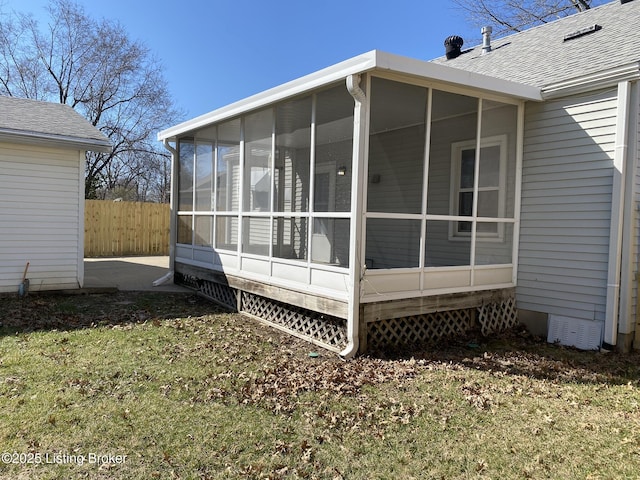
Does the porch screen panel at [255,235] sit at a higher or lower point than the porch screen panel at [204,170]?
lower

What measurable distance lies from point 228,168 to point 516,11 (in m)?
14.7

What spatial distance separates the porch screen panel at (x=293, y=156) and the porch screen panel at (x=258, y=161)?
208mm

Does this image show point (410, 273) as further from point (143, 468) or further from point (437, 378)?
point (143, 468)

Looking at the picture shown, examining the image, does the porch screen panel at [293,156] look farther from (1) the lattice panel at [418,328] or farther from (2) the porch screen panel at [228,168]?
(1) the lattice panel at [418,328]

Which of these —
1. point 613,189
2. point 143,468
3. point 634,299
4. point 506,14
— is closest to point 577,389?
point 634,299

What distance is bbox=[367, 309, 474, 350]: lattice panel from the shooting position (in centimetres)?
540

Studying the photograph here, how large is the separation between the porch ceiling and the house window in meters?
0.67

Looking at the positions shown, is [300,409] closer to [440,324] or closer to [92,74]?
[440,324]

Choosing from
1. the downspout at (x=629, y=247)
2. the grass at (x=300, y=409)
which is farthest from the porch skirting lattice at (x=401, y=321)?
the downspout at (x=629, y=247)

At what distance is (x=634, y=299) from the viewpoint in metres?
5.54

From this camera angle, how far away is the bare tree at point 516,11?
16203 millimetres

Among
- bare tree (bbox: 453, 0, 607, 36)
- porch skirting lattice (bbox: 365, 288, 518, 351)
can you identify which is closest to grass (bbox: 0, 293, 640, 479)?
porch skirting lattice (bbox: 365, 288, 518, 351)

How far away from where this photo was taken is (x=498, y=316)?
21.0 feet

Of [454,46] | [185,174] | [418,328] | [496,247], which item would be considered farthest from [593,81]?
[185,174]
